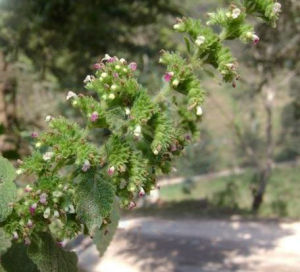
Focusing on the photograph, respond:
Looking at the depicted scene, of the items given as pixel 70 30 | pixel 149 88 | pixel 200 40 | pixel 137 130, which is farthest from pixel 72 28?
pixel 137 130

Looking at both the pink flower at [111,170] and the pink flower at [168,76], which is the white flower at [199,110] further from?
the pink flower at [111,170]

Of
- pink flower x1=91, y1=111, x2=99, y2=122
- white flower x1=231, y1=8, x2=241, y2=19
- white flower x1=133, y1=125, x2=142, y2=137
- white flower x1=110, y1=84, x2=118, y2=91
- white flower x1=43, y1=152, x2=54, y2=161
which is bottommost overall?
white flower x1=43, y1=152, x2=54, y2=161

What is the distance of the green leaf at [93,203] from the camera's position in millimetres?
1606

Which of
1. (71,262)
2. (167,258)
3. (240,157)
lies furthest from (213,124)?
(71,262)

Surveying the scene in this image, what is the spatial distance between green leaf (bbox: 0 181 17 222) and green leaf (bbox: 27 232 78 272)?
0.53ft

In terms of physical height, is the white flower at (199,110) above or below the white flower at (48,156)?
above

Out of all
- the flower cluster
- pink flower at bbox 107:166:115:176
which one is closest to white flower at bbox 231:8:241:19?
the flower cluster

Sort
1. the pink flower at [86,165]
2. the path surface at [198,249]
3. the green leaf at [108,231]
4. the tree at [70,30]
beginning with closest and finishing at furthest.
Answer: the pink flower at [86,165], the green leaf at [108,231], the path surface at [198,249], the tree at [70,30]

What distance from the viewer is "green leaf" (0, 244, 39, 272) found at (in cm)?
193

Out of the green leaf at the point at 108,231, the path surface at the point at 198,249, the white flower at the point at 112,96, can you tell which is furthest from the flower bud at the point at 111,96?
the path surface at the point at 198,249

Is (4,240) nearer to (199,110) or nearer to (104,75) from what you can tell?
(104,75)

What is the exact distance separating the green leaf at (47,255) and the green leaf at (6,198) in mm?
162

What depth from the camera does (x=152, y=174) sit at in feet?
5.94

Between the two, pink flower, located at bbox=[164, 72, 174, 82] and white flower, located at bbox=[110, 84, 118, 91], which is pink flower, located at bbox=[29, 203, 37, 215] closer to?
→ white flower, located at bbox=[110, 84, 118, 91]
